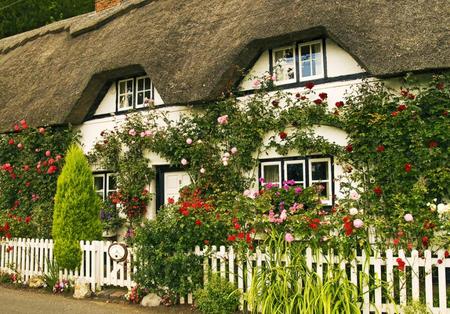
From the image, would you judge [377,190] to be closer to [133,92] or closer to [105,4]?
[133,92]

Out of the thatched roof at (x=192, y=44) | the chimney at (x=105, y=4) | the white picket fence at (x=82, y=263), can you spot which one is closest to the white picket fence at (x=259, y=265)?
the white picket fence at (x=82, y=263)

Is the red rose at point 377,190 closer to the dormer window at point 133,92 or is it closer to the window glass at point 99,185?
the dormer window at point 133,92

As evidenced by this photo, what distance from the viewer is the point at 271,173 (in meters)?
8.23

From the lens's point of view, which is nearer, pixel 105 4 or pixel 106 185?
pixel 106 185

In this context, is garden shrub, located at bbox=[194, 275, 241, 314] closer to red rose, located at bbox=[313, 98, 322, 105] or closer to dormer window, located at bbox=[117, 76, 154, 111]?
red rose, located at bbox=[313, 98, 322, 105]

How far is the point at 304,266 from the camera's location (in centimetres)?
532

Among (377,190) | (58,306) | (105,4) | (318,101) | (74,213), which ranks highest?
(105,4)

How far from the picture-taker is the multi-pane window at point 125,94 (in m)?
10.3

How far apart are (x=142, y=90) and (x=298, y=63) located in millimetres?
3867

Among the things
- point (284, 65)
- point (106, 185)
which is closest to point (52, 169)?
point (106, 185)

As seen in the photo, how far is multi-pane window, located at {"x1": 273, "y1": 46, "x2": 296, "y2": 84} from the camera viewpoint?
27.0ft

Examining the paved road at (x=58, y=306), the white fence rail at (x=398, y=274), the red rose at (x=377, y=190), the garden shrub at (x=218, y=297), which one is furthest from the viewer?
the red rose at (x=377, y=190)

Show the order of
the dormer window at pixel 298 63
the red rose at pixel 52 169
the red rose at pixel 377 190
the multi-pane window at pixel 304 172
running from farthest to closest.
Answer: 1. the red rose at pixel 52 169
2. the dormer window at pixel 298 63
3. the multi-pane window at pixel 304 172
4. the red rose at pixel 377 190

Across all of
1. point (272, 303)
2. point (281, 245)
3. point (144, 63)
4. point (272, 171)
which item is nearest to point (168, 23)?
point (144, 63)
